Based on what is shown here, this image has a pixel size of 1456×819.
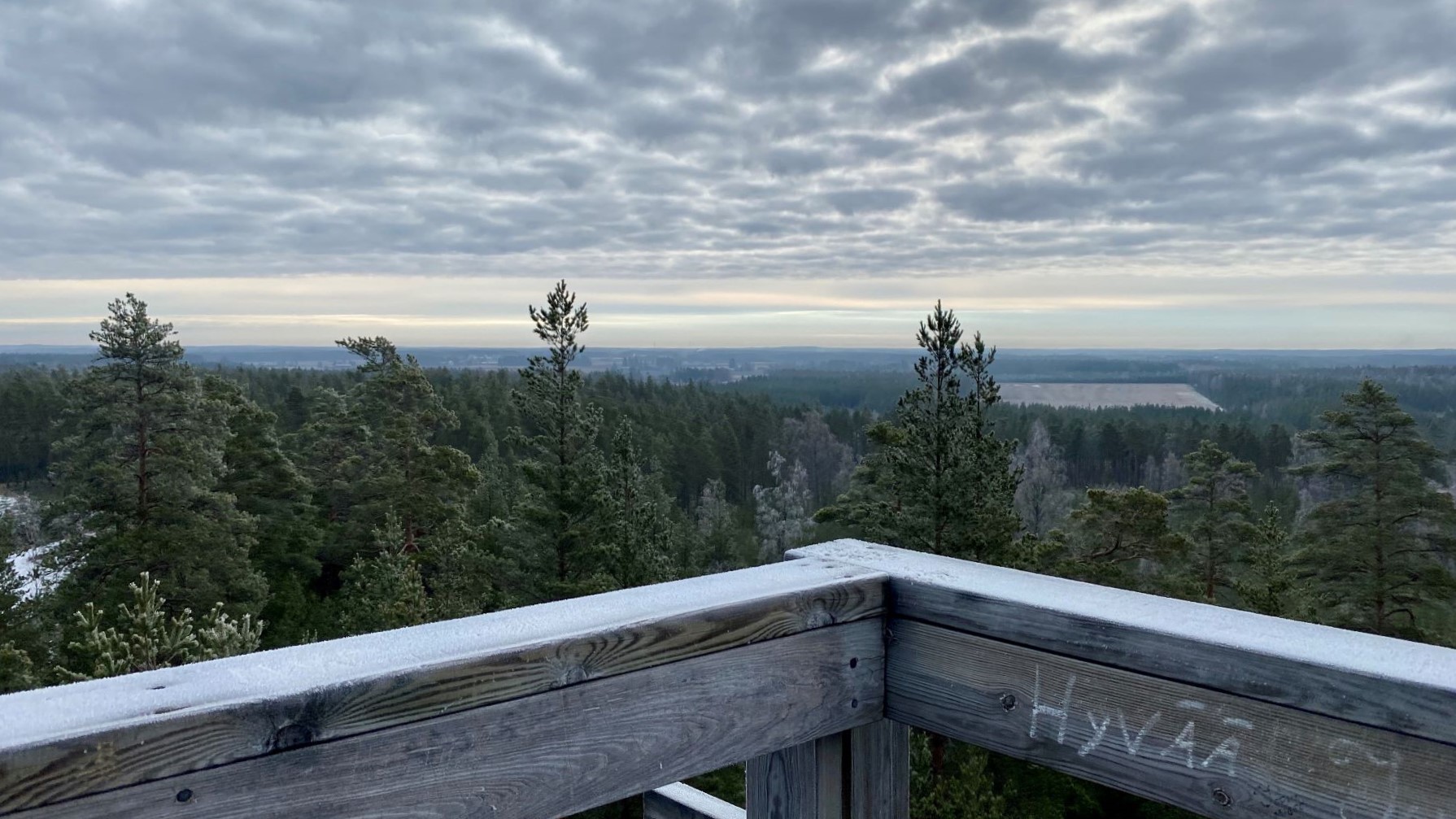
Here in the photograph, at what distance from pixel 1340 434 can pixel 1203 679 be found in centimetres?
2327

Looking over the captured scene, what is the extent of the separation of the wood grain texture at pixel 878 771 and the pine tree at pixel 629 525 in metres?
16.4

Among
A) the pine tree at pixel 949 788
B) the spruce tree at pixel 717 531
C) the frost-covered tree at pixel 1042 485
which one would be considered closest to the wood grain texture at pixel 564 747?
the pine tree at pixel 949 788

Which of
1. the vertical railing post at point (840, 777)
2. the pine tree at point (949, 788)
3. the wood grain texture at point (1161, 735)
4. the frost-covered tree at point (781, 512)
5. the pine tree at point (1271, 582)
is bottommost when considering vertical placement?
the frost-covered tree at point (781, 512)

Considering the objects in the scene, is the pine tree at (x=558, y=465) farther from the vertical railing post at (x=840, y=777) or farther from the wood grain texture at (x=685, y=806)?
the vertical railing post at (x=840, y=777)

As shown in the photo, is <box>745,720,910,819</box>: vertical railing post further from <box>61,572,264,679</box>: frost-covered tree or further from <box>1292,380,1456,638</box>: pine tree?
<box>1292,380,1456,638</box>: pine tree

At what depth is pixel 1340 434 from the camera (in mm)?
20375

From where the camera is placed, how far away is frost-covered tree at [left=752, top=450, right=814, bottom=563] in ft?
166

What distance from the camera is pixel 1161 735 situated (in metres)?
1.05

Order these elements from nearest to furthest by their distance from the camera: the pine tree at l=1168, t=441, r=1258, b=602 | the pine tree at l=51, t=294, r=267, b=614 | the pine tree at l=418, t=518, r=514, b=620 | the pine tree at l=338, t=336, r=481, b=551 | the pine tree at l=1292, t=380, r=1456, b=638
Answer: the pine tree at l=1292, t=380, r=1456, b=638
the pine tree at l=51, t=294, r=267, b=614
the pine tree at l=418, t=518, r=514, b=620
the pine tree at l=1168, t=441, r=1258, b=602
the pine tree at l=338, t=336, r=481, b=551

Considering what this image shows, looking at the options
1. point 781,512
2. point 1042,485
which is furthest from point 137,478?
point 1042,485

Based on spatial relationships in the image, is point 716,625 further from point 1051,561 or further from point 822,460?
point 822,460

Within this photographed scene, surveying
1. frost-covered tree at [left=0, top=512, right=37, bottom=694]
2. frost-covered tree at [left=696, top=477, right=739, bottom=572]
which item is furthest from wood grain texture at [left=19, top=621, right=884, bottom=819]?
frost-covered tree at [left=696, top=477, right=739, bottom=572]

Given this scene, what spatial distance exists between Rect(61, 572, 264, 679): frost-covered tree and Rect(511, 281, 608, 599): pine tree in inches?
220

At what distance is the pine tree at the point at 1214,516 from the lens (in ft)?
77.9
